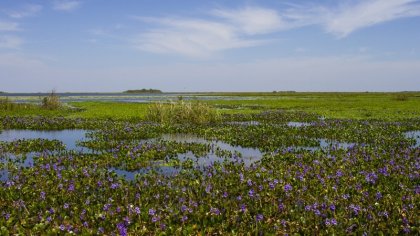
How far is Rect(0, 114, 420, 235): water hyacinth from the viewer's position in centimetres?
711

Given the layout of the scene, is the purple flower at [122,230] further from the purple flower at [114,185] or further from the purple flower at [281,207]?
the purple flower at [281,207]

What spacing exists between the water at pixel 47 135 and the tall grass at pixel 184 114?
6165 millimetres

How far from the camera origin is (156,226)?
7.17 m

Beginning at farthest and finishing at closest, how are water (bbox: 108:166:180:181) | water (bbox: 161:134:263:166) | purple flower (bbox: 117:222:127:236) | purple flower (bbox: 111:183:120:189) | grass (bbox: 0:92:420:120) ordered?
grass (bbox: 0:92:420:120) < water (bbox: 161:134:263:166) < water (bbox: 108:166:180:181) < purple flower (bbox: 111:183:120:189) < purple flower (bbox: 117:222:127:236)

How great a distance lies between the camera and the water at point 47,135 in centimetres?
1920

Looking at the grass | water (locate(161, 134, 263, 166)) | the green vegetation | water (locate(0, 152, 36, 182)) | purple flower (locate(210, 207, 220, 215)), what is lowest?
water (locate(161, 134, 263, 166))

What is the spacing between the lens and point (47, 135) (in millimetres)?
21109

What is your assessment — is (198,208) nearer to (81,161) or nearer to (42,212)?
(42,212)

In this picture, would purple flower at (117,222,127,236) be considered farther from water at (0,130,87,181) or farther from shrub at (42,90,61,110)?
shrub at (42,90,61,110)

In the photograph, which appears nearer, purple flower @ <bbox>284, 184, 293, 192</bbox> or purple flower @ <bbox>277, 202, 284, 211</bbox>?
purple flower @ <bbox>277, 202, 284, 211</bbox>

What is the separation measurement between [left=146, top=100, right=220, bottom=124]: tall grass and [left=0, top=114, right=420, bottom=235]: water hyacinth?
10.8 metres

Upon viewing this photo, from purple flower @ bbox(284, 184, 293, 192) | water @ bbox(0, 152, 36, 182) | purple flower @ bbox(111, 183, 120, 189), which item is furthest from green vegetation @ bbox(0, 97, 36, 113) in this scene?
purple flower @ bbox(284, 184, 293, 192)

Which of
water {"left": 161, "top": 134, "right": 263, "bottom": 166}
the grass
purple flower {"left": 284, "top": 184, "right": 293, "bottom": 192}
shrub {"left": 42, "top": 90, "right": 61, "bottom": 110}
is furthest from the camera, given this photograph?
shrub {"left": 42, "top": 90, "right": 61, "bottom": 110}

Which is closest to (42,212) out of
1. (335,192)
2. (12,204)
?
(12,204)
